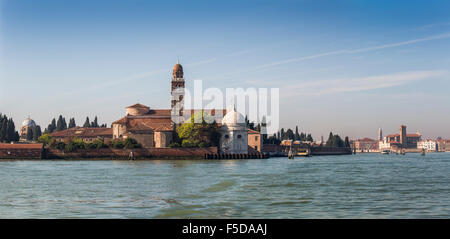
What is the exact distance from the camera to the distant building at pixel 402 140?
143 m

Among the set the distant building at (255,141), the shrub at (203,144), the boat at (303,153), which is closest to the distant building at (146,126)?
the shrub at (203,144)

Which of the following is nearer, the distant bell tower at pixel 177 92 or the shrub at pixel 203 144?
the shrub at pixel 203 144

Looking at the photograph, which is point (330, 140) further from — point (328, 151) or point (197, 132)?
point (197, 132)

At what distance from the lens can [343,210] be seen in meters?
11.2

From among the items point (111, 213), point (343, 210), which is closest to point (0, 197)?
point (111, 213)

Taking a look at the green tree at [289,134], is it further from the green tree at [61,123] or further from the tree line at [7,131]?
the tree line at [7,131]

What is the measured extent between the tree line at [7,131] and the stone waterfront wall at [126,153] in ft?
35.0

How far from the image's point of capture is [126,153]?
2009 inches

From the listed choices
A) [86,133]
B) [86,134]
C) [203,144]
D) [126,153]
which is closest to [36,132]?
[86,133]

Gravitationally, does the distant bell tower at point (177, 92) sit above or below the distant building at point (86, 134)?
above

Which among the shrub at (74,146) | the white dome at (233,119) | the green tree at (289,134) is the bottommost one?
the shrub at (74,146)

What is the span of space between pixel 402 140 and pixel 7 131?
116039 mm
